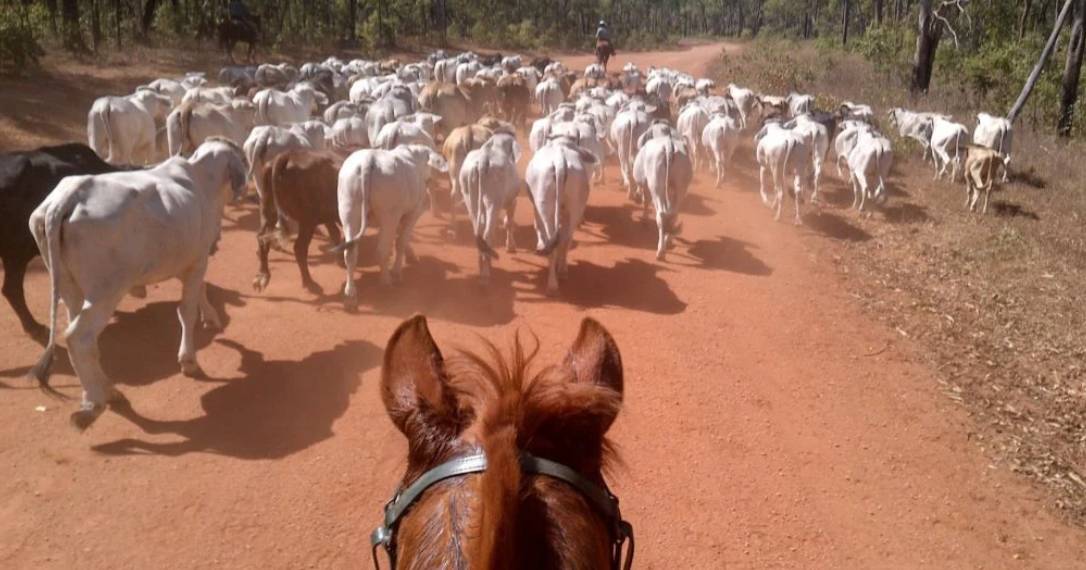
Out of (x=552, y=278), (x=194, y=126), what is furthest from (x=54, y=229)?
(x=194, y=126)

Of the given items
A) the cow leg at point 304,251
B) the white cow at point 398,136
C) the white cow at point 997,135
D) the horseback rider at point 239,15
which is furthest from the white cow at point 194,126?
the horseback rider at point 239,15

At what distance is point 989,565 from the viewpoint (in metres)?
4.52

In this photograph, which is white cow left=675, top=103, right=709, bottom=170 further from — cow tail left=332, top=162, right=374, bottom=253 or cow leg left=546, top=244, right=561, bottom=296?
cow tail left=332, top=162, right=374, bottom=253

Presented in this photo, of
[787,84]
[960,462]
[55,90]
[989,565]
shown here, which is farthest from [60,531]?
[787,84]

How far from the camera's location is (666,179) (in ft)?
32.8

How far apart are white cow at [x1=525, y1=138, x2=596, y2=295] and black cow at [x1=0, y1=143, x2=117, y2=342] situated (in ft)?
16.6

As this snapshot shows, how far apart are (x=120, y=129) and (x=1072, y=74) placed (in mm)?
20032

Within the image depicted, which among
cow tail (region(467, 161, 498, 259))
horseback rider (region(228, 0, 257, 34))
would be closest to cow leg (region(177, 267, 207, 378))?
cow tail (region(467, 161, 498, 259))

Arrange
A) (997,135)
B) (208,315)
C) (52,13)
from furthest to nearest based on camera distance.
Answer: (52,13)
(997,135)
(208,315)

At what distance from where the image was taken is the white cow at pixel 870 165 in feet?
40.0

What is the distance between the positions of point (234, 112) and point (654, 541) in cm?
1066

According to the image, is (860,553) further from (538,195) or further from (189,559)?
(538,195)

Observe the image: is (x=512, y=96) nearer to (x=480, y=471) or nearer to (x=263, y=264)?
(x=263, y=264)

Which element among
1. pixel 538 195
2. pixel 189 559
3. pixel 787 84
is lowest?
pixel 189 559
